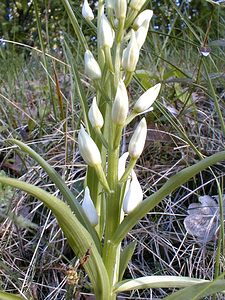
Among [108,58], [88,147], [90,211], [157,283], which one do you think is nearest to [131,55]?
[108,58]

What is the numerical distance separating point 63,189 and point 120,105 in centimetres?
17

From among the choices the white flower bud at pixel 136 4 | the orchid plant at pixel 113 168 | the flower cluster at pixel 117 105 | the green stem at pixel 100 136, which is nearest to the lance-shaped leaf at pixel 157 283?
the orchid plant at pixel 113 168

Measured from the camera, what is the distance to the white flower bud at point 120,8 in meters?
0.83

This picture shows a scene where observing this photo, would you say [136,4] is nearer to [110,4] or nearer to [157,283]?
[110,4]

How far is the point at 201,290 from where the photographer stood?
76 cm

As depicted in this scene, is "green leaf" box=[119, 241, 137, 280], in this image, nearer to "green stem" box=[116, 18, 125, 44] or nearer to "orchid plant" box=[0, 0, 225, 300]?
"orchid plant" box=[0, 0, 225, 300]

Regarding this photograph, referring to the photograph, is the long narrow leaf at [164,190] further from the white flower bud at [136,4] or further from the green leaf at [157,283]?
the white flower bud at [136,4]

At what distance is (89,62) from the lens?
86cm

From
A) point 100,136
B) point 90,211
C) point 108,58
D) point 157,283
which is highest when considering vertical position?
point 108,58

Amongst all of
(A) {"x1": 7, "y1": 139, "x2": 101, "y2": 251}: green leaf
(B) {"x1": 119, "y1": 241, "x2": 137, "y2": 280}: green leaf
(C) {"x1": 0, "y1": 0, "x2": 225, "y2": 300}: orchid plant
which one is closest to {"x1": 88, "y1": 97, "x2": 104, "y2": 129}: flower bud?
(C) {"x1": 0, "y1": 0, "x2": 225, "y2": 300}: orchid plant

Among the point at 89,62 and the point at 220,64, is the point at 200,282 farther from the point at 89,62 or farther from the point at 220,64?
the point at 220,64

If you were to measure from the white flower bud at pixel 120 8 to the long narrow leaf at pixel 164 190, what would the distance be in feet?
0.87

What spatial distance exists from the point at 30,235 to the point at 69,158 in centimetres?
26

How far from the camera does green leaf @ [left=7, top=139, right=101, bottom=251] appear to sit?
85 centimetres
